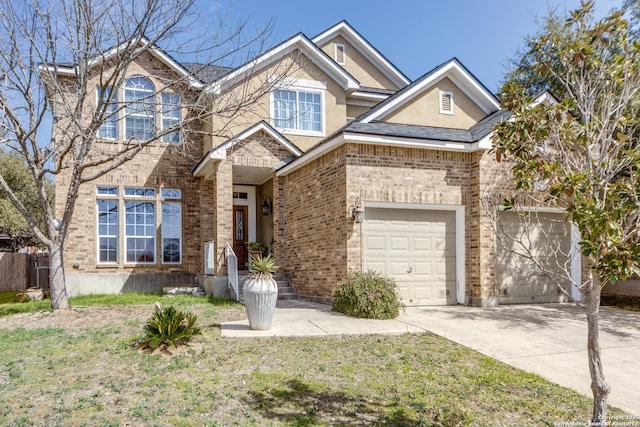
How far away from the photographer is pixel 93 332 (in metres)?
7.48

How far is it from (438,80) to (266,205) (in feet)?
22.5

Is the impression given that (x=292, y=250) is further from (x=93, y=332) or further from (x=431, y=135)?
(x=93, y=332)

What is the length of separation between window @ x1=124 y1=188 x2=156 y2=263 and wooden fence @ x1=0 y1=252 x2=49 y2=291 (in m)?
6.82

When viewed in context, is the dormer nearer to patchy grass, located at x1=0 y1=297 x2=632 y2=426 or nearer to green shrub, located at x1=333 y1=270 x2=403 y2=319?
green shrub, located at x1=333 y1=270 x2=403 y2=319

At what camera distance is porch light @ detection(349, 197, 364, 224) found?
9.66m

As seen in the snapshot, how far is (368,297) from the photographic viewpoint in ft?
28.5

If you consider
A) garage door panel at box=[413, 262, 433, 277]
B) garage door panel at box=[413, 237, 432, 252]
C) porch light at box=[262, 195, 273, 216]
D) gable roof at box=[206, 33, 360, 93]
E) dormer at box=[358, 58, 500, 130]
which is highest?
gable roof at box=[206, 33, 360, 93]

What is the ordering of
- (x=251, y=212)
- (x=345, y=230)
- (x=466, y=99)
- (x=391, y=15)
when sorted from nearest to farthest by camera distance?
(x=345, y=230) < (x=391, y=15) < (x=466, y=99) < (x=251, y=212)

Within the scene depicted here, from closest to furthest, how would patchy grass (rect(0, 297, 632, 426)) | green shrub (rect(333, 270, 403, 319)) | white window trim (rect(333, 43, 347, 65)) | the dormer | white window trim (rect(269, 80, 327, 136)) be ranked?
patchy grass (rect(0, 297, 632, 426)), green shrub (rect(333, 270, 403, 319)), the dormer, white window trim (rect(269, 80, 327, 136)), white window trim (rect(333, 43, 347, 65))

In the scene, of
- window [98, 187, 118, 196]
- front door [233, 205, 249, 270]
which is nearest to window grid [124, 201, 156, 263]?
window [98, 187, 118, 196]

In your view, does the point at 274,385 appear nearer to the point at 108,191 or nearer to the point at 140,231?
the point at 140,231

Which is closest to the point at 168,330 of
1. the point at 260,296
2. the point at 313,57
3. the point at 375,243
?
the point at 260,296

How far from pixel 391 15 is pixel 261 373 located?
10.2 meters

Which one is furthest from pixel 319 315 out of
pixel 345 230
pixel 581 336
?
pixel 581 336
